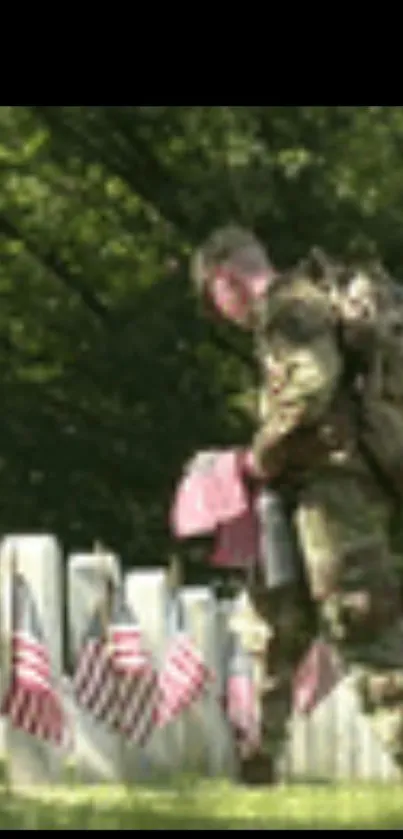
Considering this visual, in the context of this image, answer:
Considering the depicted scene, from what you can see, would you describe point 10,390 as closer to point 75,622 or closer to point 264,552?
point 75,622

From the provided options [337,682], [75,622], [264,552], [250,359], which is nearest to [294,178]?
[250,359]

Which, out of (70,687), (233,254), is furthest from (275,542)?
(70,687)

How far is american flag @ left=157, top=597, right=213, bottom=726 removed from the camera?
13.2 metres

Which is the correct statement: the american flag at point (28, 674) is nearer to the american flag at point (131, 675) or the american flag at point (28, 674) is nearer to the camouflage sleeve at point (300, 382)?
the american flag at point (131, 675)

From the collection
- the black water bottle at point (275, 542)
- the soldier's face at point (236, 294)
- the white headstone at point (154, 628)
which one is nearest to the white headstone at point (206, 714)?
the white headstone at point (154, 628)

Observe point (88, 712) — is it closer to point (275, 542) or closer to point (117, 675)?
point (117, 675)

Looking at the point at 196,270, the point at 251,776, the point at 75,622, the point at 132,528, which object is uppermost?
the point at 132,528

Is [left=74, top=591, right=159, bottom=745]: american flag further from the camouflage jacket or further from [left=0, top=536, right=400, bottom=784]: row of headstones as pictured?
the camouflage jacket

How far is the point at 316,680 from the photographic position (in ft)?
46.9

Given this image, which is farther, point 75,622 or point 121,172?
point 121,172

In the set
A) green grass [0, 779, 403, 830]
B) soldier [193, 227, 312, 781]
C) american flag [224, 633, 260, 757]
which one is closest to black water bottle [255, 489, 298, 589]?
soldier [193, 227, 312, 781]

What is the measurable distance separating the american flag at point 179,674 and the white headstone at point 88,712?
1.53ft

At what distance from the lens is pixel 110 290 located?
93.1 ft

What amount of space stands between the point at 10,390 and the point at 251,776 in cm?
1625
